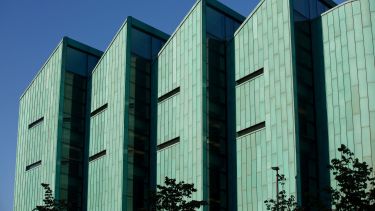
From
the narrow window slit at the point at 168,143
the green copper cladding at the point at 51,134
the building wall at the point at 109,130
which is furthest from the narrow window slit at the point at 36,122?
the narrow window slit at the point at 168,143

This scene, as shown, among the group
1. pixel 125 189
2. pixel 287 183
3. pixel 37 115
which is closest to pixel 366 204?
pixel 287 183

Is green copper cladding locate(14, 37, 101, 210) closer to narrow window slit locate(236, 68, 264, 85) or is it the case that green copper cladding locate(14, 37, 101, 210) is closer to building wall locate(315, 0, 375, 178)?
narrow window slit locate(236, 68, 264, 85)

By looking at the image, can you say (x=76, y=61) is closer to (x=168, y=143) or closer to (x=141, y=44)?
(x=141, y=44)

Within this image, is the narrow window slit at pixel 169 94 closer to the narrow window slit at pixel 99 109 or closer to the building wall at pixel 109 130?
the building wall at pixel 109 130

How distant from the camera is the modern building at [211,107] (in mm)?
63062

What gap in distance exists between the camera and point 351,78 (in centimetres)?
6200

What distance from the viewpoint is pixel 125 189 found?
77.8 meters

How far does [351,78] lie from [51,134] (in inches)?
1636

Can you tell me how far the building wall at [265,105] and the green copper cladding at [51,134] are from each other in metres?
26.8

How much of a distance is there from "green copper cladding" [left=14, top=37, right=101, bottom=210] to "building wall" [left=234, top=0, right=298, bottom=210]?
26791 millimetres

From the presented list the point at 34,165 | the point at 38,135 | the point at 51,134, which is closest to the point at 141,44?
the point at 51,134

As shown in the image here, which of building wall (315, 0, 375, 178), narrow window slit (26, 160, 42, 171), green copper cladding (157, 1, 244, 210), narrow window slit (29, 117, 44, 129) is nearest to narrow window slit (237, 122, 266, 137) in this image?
green copper cladding (157, 1, 244, 210)

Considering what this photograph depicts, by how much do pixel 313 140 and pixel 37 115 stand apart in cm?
4243

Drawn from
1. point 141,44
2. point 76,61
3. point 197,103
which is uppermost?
point 76,61
